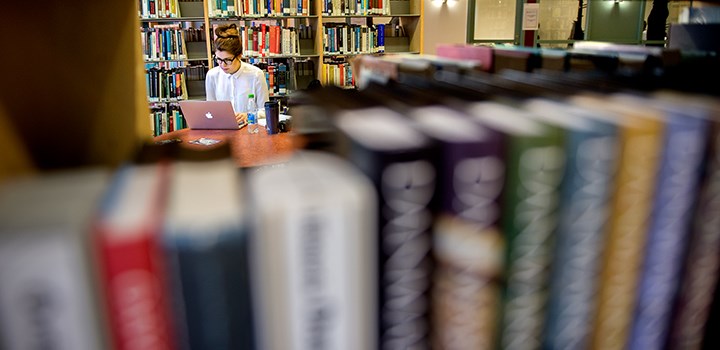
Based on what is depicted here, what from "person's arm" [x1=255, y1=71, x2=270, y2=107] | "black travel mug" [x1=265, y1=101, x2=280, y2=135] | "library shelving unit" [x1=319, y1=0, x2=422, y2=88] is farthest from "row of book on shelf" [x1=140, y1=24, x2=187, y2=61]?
"black travel mug" [x1=265, y1=101, x2=280, y2=135]

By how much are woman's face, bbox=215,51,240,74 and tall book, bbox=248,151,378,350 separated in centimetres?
412

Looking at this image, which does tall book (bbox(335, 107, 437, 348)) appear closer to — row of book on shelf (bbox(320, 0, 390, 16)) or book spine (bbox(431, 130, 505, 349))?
book spine (bbox(431, 130, 505, 349))

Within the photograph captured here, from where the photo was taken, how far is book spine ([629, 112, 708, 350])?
1.56ft

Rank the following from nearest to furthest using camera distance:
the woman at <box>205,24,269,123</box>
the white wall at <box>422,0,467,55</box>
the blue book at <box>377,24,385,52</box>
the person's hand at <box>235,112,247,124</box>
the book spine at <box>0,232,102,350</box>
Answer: the book spine at <box>0,232,102,350</box>, the person's hand at <box>235,112,247,124</box>, the woman at <box>205,24,269,123</box>, the blue book at <box>377,24,385,52</box>, the white wall at <box>422,0,467,55</box>

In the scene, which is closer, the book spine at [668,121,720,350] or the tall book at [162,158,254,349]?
the tall book at [162,158,254,349]

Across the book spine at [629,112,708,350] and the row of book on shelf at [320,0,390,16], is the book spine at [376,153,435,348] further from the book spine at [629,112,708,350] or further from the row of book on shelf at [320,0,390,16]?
the row of book on shelf at [320,0,390,16]

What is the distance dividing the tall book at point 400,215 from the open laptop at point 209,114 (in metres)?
3.11

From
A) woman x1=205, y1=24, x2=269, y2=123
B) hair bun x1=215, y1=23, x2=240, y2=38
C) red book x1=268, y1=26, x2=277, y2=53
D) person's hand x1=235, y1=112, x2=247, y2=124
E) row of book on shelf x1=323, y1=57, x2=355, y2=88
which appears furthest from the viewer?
row of book on shelf x1=323, y1=57, x2=355, y2=88

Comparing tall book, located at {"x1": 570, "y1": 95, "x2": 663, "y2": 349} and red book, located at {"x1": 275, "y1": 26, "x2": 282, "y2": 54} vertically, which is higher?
red book, located at {"x1": 275, "y1": 26, "x2": 282, "y2": 54}

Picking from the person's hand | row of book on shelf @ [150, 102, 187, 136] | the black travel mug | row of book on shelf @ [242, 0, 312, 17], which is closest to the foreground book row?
the black travel mug

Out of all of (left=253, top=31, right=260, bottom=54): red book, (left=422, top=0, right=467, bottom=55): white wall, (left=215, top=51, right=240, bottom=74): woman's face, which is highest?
(left=422, top=0, right=467, bottom=55): white wall

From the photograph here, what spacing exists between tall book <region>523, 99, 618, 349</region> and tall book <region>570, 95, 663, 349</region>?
0.5 inches

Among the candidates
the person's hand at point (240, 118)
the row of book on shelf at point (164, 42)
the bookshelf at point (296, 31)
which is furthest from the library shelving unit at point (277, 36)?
the person's hand at point (240, 118)

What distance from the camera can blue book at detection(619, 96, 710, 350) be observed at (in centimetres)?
48
